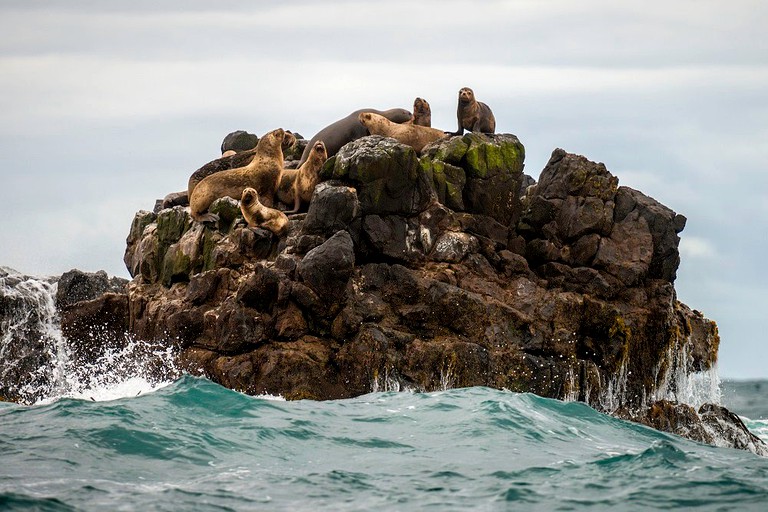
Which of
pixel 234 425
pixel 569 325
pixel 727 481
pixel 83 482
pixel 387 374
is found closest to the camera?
pixel 83 482

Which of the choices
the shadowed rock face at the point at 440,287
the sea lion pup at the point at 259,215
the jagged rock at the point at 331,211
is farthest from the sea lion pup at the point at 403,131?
the sea lion pup at the point at 259,215

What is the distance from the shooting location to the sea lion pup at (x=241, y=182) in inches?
986

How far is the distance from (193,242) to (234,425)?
406 inches

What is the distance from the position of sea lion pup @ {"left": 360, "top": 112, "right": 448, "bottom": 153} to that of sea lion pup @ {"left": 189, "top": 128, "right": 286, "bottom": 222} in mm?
2716

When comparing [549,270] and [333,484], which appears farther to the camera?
[549,270]

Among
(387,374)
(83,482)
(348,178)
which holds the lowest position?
(83,482)

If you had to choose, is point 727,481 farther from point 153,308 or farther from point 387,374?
point 153,308

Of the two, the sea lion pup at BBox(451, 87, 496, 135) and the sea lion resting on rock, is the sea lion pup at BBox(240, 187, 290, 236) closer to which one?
the sea lion resting on rock

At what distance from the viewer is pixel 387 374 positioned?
21031 millimetres

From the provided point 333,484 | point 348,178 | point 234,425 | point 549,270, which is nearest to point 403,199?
point 348,178

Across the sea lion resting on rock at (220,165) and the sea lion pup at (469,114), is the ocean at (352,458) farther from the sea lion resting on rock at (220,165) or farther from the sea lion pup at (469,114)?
the sea lion pup at (469,114)

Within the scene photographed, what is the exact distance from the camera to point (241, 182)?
25.3m

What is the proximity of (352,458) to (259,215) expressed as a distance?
439 inches

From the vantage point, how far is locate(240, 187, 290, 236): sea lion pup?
2342 centimetres
